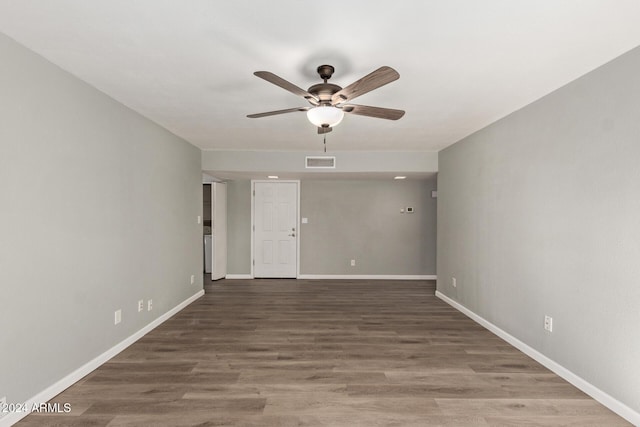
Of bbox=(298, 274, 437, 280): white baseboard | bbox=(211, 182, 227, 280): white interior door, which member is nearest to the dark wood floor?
bbox=(211, 182, 227, 280): white interior door

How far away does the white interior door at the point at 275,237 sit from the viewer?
269 inches

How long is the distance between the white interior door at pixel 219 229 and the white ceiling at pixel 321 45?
3.27 metres

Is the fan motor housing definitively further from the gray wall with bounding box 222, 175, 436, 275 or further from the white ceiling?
the gray wall with bounding box 222, 175, 436, 275

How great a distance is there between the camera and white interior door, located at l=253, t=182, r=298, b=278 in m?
6.84

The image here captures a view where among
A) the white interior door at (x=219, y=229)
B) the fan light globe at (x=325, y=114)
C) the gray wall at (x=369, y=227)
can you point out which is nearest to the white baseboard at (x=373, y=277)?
the gray wall at (x=369, y=227)

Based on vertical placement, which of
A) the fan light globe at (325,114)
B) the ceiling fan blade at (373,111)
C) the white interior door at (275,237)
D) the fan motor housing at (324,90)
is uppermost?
the fan motor housing at (324,90)

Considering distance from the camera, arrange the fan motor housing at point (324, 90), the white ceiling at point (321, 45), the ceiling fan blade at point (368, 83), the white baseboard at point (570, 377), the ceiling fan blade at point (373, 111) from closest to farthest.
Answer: the white ceiling at point (321, 45)
the ceiling fan blade at point (368, 83)
the white baseboard at point (570, 377)
the fan motor housing at point (324, 90)
the ceiling fan blade at point (373, 111)

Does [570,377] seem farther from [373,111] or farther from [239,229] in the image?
[239,229]

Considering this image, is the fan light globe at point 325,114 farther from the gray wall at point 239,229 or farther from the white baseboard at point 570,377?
the gray wall at point 239,229

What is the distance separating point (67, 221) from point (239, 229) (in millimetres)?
4429

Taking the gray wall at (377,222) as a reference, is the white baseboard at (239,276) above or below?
below

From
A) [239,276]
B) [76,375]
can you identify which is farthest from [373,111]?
[239,276]

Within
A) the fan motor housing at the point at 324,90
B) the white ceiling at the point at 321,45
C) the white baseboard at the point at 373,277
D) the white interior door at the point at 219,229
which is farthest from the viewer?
the white baseboard at the point at 373,277

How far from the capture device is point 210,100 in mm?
3041
